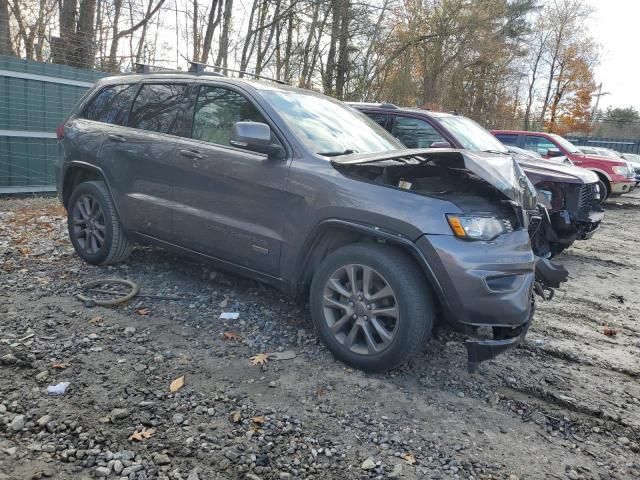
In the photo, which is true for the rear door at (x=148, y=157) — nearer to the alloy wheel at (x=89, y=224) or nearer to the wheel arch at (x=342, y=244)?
the alloy wheel at (x=89, y=224)

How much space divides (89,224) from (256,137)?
242cm

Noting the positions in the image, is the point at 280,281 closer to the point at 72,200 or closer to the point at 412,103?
the point at 72,200

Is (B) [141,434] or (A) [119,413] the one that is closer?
(B) [141,434]

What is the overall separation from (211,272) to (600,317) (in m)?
3.82

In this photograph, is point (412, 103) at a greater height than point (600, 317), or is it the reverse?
point (412, 103)

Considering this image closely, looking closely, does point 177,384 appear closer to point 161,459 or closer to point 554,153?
point 161,459

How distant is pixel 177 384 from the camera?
308cm

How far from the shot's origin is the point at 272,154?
372 cm

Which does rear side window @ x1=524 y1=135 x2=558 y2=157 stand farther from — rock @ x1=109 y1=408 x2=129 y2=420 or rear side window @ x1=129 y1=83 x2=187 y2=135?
rock @ x1=109 y1=408 x2=129 y2=420

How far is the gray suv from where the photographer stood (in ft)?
10.2

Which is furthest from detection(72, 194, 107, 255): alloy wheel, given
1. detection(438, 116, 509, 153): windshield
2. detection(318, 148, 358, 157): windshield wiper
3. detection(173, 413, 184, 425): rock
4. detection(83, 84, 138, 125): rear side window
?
detection(438, 116, 509, 153): windshield

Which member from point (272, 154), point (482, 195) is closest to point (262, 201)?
point (272, 154)

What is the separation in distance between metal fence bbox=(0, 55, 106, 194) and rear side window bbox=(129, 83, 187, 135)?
17.3 ft

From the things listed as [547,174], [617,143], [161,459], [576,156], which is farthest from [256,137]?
[617,143]
